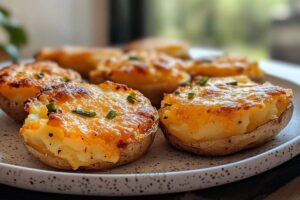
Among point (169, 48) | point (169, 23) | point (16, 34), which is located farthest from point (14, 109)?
point (169, 23)

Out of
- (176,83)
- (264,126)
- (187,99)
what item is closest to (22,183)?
(187,99)

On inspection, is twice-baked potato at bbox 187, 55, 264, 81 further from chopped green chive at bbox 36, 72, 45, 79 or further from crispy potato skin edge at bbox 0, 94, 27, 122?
crispy potato skin edge at bbox 0, 94, 27, 122

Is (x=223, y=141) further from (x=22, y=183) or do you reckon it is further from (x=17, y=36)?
(x=17, y=36)

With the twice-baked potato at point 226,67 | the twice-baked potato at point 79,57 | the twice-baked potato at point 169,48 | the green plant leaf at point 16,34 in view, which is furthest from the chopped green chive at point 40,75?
the green plant leaf at point 16,34

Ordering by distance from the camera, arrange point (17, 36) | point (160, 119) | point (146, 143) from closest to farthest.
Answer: point (146, 143) < point (160, 119) < point (17, 36)

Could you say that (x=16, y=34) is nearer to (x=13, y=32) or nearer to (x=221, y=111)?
(x=13, y=32)

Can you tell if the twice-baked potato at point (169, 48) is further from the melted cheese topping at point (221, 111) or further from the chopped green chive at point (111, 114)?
the chopped green chive at point (111, 114)

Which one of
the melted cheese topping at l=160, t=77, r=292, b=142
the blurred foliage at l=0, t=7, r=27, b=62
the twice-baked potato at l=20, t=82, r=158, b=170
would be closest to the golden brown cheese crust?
the twice-baked potato at l=20, t=82, r=158, b=170
